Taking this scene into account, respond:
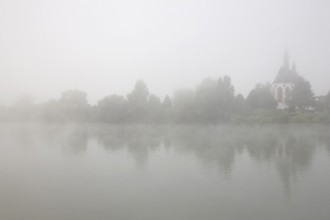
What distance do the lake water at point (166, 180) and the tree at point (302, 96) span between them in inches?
261

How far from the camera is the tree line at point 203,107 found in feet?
58.2

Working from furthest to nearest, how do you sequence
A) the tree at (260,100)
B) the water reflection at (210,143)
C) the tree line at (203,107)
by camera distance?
the tree at (260,100) → the tree line at (203,107) → the water reflection at (210,143)

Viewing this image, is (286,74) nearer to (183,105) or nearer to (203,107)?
(203,107)

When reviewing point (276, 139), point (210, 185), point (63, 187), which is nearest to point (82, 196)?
point (63, 187)

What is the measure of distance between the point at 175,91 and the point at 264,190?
1419 centimetres

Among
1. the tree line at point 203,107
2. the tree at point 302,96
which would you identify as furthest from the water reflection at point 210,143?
the tree at point 302,96

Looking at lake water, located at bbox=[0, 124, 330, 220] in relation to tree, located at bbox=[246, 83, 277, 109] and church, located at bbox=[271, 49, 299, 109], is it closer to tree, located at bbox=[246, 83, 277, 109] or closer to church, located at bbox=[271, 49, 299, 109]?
tree, located at bbox=[246, 83, 277, 109]

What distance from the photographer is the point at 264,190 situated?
7066mm

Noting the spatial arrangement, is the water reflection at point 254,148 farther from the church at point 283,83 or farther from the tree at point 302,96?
the church at point 283,83

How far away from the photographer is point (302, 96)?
2144 cm

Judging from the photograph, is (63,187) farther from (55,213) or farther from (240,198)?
(240,198)

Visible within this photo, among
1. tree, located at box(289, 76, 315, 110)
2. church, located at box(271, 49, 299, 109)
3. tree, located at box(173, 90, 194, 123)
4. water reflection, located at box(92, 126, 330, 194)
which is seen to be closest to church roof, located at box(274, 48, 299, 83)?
church, located at box(271, 49, 299, 109)

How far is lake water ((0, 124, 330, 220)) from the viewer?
5836 mm

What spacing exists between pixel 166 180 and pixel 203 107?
1427 cm
